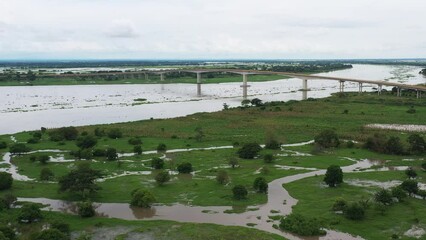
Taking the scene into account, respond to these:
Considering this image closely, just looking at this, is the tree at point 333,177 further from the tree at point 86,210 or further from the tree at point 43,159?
the tree at point 43,159

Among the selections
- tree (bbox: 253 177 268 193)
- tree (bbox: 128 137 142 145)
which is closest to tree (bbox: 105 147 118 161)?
tree (bbox: 128 137 142 145)

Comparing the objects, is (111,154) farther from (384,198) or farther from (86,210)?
(384,198)

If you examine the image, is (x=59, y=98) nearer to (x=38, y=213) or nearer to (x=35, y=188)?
(x=35, y=188)

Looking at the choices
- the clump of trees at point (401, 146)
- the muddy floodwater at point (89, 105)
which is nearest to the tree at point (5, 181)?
the muddy floodwater at point (89, 105)

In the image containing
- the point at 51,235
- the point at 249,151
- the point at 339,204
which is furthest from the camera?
the point at 249,151

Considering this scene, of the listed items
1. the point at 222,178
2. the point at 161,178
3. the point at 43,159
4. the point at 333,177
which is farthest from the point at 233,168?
the point at 43,159
